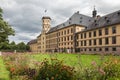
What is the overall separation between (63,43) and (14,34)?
1193 inches

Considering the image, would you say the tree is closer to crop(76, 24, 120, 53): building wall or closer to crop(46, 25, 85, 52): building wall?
crop(76, 24, 120, 53): building wall

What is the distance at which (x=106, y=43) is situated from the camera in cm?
4753

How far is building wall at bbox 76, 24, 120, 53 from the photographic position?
4478cm

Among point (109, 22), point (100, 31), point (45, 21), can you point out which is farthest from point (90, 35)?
point (45, 21)

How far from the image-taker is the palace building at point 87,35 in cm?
4581

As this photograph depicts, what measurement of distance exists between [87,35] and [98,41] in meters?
5.89

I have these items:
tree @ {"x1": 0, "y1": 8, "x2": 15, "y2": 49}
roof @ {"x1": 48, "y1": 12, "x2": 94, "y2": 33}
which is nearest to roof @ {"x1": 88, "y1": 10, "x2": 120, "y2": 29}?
roof @ {"x1": 48, "y1": 12, "x2": 94, "y2": 33}

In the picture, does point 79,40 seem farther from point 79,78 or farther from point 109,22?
point 79,78

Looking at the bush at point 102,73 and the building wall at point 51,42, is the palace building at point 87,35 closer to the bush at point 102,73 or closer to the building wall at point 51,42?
the building wall at point 51,42

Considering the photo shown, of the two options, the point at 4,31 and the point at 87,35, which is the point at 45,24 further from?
the point at 4,31

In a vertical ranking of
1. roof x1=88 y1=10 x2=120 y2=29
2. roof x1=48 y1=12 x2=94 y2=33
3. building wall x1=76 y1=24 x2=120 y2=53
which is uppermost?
roof x1=48 y1=12 x2=94 y2=33

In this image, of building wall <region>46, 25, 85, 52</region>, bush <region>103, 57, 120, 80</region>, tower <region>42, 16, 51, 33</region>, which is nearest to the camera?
bush <region>103, 57, 120, 80</region>

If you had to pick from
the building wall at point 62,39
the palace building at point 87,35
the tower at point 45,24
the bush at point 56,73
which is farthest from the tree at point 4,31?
the tower at point 45,24

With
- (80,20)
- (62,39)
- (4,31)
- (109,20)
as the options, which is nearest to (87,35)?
(109,20)
